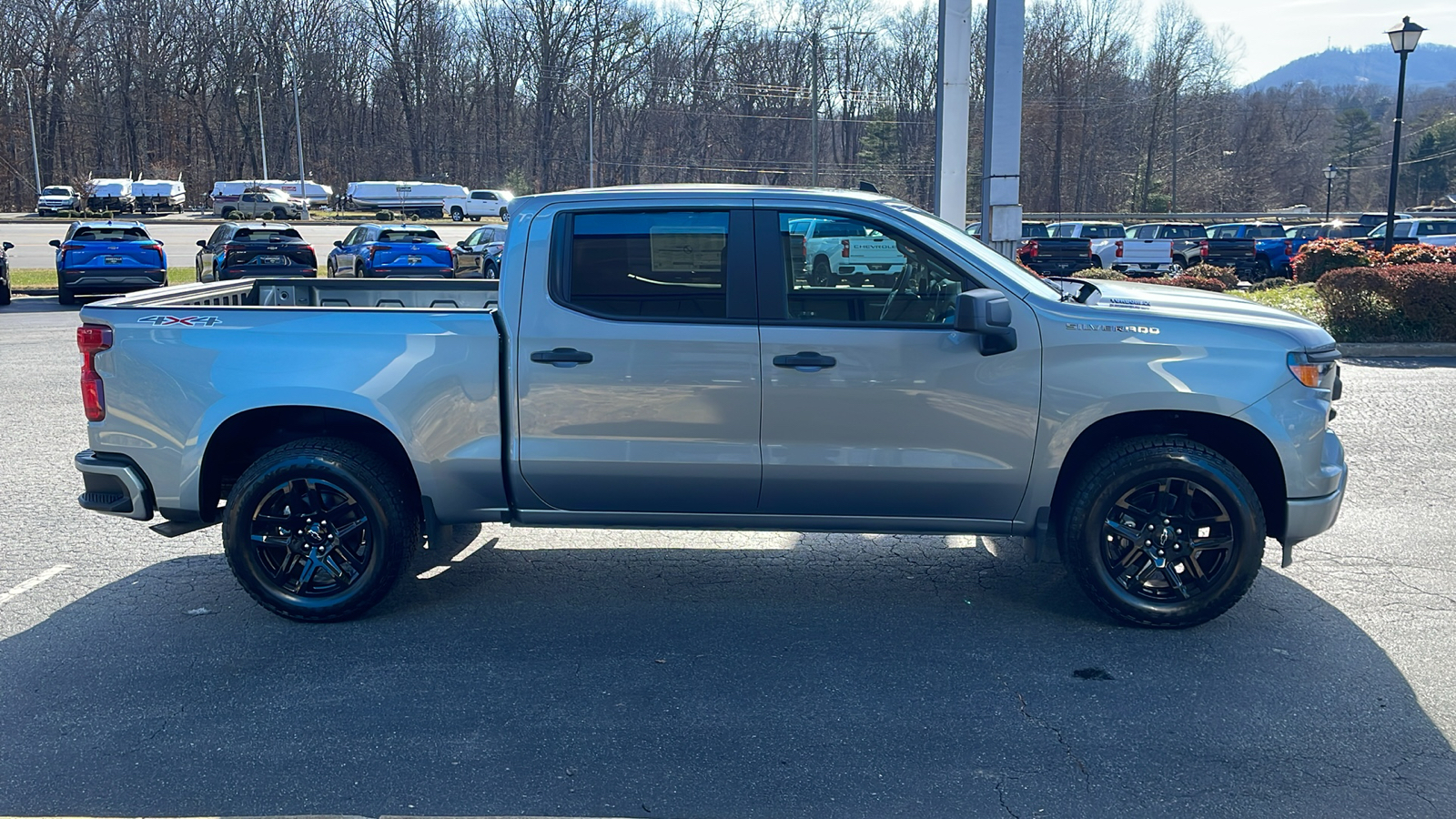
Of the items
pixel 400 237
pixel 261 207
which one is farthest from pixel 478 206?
pixel 400 237

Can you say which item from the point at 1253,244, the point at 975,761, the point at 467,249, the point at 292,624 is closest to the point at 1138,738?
the point at 975,761

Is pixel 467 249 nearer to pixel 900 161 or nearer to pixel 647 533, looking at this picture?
pixel 647 533

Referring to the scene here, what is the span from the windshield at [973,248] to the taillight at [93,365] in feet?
11.7

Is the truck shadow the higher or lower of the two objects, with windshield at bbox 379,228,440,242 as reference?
lower

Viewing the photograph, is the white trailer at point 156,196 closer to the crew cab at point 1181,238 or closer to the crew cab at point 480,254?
the crew cab at point 480,254

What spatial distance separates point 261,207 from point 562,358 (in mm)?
66294

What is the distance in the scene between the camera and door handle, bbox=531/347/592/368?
488 centimetres

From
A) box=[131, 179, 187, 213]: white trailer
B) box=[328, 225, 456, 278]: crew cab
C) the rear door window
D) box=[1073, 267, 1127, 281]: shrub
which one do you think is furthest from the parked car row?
box=[131, 179, 187, 213]: white trailer

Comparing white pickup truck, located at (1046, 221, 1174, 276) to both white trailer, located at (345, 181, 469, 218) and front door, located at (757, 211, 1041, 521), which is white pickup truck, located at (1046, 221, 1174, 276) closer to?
front door, located at (757, 211, 1041, 521)

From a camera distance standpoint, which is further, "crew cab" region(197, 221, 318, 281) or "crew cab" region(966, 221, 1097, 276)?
"crew cab" region(966, 221, 1097, 276)

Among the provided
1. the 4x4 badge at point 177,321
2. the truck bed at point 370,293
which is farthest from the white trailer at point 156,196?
the 4x4 badge at point 177,321

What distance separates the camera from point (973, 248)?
16.5 feet

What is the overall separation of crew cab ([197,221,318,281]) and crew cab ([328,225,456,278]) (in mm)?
1160

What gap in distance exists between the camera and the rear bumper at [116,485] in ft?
16.7
